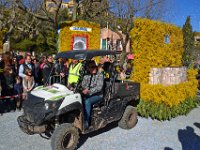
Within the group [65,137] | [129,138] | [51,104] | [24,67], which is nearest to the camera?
[51,104]

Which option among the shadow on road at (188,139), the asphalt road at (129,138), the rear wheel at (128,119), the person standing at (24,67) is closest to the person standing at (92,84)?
the asphalt road at (129,138)

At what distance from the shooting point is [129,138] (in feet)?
20.2

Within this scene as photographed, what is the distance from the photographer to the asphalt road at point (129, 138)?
559cm

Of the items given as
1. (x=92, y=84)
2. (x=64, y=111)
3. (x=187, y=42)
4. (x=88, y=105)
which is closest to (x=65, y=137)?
(x=64, y=111)

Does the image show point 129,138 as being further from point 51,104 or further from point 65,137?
point 51,104

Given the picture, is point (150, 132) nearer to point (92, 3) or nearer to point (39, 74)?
point (39, 74)

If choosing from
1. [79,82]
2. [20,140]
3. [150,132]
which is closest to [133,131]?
[150,132]

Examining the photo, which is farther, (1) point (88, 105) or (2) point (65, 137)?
(1) point (88, 105)

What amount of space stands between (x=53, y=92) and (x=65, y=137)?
93 cm

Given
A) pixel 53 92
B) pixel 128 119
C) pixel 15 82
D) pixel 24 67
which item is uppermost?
pixel 24 67

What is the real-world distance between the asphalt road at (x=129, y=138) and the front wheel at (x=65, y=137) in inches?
15.9

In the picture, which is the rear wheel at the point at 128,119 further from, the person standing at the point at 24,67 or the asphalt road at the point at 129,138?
the person standing at the point at 24,67

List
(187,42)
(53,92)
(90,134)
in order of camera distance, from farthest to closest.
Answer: (187,42)
(90,134)
(53,92)

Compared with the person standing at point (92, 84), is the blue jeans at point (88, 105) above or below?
below
